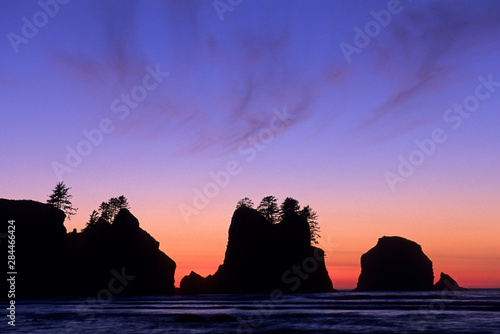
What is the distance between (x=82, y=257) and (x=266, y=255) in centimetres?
5619

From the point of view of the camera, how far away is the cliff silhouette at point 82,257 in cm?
10088

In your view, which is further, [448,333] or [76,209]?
[76,209]

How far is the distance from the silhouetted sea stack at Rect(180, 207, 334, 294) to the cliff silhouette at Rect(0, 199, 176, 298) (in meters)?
22.1

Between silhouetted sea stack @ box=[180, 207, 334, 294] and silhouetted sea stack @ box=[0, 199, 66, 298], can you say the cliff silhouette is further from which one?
silhouetted sea stack @ box=[180, 207, 334, 294]

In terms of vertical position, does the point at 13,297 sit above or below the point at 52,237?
below

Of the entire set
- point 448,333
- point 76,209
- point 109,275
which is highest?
point 76,209

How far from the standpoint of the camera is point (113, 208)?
155125 millimetres

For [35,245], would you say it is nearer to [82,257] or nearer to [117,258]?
[117,258]

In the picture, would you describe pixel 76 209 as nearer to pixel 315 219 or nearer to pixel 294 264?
pixel 294 264

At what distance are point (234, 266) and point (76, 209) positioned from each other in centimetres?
5472

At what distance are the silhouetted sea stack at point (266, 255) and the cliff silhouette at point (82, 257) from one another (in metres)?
22.1

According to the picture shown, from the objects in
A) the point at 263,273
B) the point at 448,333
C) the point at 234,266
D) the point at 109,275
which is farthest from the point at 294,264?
the point at 448,333
